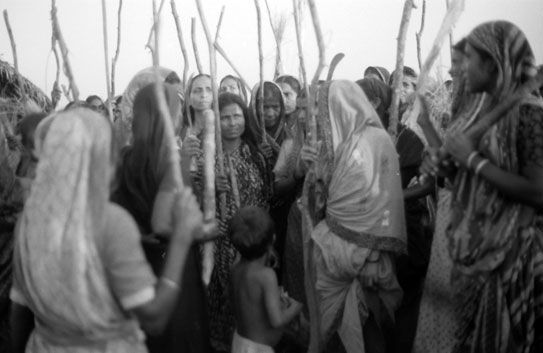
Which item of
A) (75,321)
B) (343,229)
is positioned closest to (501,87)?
(343,229)

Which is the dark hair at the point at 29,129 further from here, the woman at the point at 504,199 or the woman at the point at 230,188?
the woman at the point at 504,199

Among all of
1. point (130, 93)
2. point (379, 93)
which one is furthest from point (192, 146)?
point (379, 93)

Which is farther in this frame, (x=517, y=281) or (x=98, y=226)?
(x=517, y=281)

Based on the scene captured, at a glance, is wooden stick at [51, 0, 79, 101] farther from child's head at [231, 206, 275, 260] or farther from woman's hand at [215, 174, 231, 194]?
child's head at [231, 206, 275, 260]

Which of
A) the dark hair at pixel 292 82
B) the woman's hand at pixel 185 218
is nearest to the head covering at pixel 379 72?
the dark hair at pixel 292 82

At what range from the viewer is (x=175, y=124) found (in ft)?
9.29

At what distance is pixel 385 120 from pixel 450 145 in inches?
74.5

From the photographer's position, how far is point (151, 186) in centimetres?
254

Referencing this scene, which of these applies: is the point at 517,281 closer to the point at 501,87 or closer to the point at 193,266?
the point at 501,87

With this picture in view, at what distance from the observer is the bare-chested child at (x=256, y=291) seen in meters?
3.01

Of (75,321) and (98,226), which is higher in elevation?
(98,226)

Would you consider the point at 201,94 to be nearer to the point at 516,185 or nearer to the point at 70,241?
the point at 516,185

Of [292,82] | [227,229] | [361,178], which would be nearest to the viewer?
[361,178]

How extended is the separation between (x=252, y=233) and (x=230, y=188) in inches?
41.7
